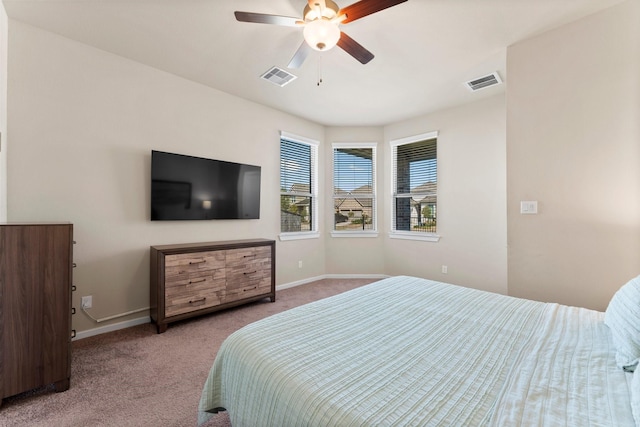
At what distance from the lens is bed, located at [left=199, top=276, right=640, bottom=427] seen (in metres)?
0.77

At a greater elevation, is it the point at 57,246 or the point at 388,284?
the point at 57,246

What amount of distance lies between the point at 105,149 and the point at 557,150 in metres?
4.10

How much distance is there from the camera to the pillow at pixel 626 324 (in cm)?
96

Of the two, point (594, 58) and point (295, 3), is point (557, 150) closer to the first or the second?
point (594, 58)

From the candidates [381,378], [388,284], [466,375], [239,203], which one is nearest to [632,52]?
[388,284]

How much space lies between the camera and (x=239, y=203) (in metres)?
3.57

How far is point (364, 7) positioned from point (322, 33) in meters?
0.30

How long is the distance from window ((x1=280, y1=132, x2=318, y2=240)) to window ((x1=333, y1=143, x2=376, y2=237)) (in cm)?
44

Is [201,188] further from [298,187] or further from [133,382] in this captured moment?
[133,382]

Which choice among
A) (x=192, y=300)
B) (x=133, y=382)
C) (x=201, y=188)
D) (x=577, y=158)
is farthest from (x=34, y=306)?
(x=577, y=158)

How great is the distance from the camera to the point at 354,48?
6.70 ft

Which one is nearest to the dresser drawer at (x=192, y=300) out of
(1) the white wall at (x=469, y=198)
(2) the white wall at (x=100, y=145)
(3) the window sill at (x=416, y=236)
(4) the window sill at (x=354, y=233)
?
(2) the white wall at (x=100, y=145)

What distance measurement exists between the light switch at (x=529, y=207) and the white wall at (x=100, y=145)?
3.27m

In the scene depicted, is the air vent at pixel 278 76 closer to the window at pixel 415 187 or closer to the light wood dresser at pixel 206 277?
the light wood dresser at pixel 206 277
